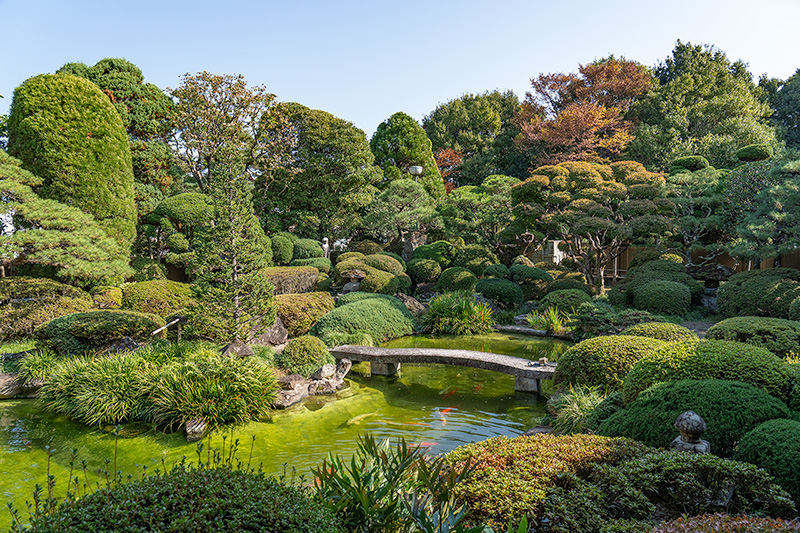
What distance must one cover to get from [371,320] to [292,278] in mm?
3888

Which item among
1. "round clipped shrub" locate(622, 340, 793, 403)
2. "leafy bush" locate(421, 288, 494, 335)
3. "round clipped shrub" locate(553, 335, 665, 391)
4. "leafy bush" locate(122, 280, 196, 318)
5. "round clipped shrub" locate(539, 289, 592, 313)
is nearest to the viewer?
"round clipped shrub" locate(622, 340, 793, 403)

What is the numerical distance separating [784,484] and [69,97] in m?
13.3

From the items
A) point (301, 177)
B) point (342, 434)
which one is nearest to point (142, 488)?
point (342, 434)

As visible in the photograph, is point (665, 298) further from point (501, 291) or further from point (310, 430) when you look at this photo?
point (310, 430)

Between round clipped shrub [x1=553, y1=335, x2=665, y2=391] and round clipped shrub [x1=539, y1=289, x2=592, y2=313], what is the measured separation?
228 inches

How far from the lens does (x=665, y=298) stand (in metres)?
11.7

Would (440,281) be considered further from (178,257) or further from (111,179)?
(111,179)

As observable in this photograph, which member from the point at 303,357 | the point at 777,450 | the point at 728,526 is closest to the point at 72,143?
the point at 303,357

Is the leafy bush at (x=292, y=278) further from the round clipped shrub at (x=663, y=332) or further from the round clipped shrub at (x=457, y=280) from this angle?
the round clipped shrub at (x=663, y=332)

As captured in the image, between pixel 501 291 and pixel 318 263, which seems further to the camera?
pixel 318 263

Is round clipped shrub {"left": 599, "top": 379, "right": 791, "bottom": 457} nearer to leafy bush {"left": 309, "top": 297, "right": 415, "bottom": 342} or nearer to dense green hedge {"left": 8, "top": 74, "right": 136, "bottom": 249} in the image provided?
leafy bush {"left": 309, "top": 297, "right": 415, "bottom": 342}

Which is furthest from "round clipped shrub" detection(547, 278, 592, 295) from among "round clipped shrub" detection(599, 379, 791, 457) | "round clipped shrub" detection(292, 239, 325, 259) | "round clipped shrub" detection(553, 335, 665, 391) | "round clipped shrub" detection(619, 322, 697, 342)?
"round clipped shrub" detection(599, 379, 791, 457)

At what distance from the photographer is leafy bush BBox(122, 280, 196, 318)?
9.44m

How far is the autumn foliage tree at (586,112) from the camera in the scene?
70.2 feet
